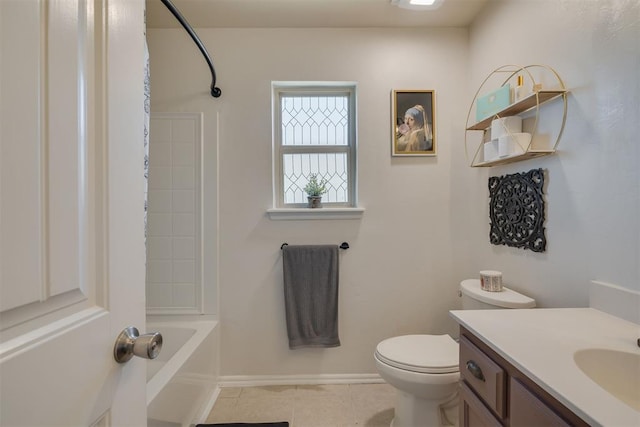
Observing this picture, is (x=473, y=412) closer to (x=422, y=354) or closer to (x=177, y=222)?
(x=422, y=354)

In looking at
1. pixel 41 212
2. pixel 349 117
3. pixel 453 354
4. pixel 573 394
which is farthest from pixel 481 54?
pixel 41 212

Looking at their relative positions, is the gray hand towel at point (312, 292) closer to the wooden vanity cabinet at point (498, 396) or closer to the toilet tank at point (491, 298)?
the toilet tank at point (491, 298)

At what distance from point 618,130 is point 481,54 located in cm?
109

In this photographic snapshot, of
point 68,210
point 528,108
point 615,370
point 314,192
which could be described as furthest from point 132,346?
point 528,108

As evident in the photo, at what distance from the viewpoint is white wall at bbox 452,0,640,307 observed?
3.07 ft

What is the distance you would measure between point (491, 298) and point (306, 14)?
197cm

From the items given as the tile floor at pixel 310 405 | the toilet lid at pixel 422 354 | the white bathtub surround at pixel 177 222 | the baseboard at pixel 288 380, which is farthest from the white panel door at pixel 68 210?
the baseboard at pixel 288 380

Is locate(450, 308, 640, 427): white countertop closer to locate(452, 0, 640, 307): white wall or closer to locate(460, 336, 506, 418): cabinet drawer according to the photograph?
locate(460, 336, 506, 418): cabinet drawer

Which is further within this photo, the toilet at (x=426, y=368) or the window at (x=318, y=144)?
the window at (x=318, y=144)

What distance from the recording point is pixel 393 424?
1.48 m

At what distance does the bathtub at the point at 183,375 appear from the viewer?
3.90 ft

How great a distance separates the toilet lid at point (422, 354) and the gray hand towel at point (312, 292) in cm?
49

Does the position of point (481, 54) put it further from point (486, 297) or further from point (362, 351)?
point (362, 351)

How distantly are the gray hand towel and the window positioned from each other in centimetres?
38
